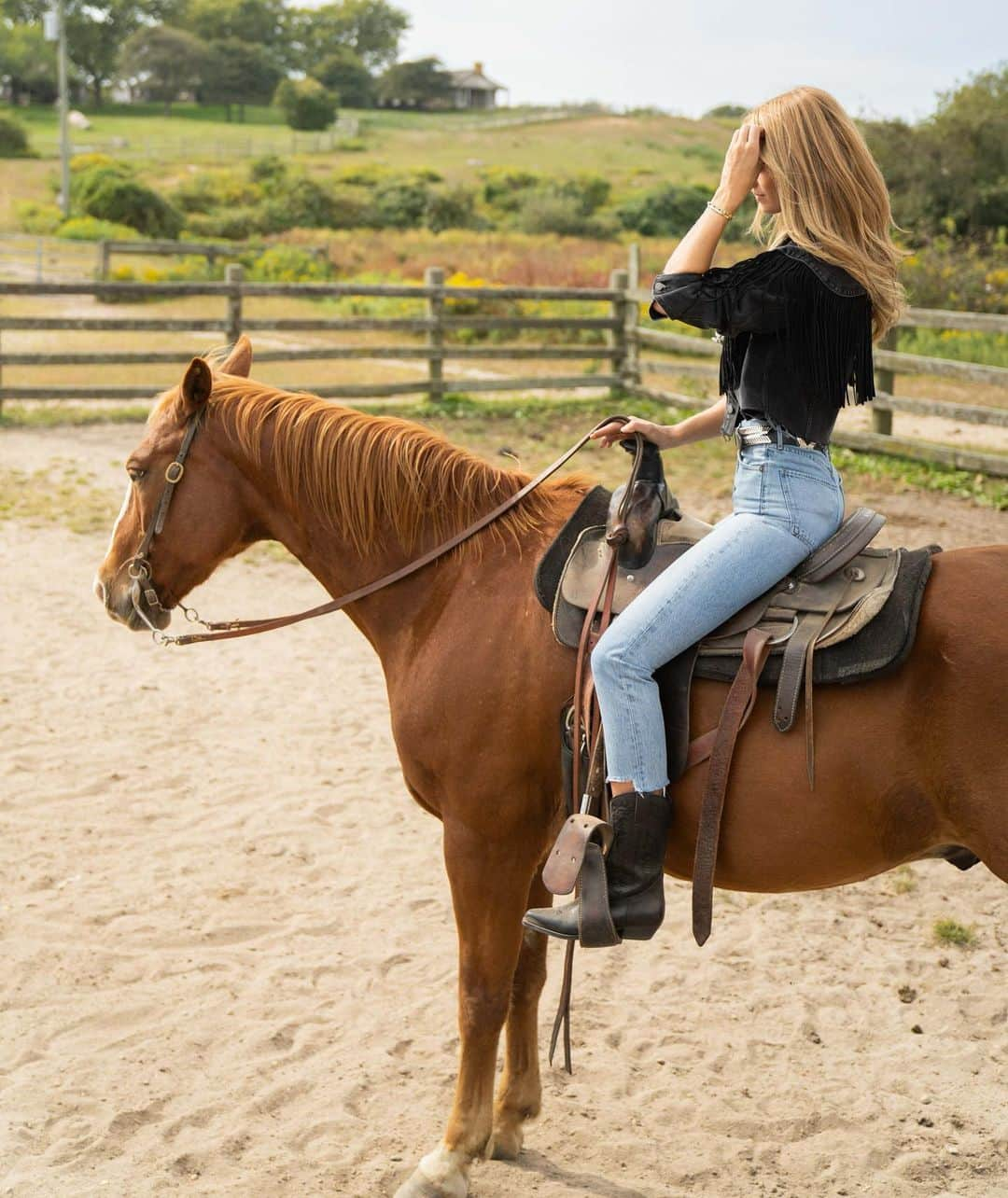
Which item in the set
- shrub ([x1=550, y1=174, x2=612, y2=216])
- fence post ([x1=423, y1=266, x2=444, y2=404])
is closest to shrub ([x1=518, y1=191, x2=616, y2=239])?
shrub ([x1=550, y1=174, x2=612, y2=216])

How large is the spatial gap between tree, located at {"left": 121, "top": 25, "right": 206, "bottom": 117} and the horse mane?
87653mm

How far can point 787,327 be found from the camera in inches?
100

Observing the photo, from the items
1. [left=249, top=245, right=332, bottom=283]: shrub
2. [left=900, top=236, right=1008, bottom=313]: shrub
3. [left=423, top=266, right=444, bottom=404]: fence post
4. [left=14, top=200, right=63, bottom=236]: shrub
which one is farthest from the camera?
[left=14, top=200, right=63, bottom=236]: shrub

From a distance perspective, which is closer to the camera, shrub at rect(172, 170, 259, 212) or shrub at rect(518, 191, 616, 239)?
shrub at rect(518, 191, 616, 239)

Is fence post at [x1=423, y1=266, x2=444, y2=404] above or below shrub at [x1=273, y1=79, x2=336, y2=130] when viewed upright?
below

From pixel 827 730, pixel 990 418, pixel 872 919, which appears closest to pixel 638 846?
pixel 827 730

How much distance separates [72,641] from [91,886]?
10.1ft

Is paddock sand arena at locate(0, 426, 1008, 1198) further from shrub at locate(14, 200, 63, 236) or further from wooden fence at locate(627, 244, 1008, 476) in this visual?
shrub at locate(14, 200, 63, 236)

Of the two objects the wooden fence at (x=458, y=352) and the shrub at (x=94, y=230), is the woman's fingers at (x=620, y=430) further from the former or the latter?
the shrub at (x=94, y=230)

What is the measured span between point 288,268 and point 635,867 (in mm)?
28098

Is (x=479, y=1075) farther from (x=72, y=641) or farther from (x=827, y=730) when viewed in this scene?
(x=72, y=641)

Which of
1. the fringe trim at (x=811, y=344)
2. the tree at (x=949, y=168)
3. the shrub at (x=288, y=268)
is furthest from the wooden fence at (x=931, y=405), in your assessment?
the shrub at (x=288, y=268)

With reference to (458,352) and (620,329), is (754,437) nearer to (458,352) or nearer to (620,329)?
(458,352)

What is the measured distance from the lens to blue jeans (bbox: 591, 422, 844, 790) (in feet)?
8.73
